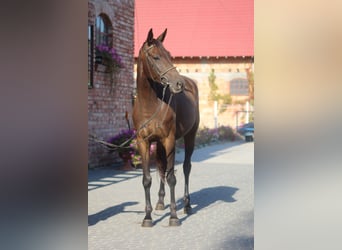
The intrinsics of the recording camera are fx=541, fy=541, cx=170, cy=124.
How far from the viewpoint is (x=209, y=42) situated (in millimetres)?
28219

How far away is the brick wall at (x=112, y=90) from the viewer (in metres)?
12.2

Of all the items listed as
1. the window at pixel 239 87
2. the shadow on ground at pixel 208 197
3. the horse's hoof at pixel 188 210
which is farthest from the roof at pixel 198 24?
the horse's hoof at pixel 188 210

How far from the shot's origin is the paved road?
5.57 meters

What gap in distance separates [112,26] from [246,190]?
573cm

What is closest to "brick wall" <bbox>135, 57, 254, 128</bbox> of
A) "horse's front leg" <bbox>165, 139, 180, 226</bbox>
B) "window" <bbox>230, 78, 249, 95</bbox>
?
"window" <bbox>230, 78, 249, 95</bbox>

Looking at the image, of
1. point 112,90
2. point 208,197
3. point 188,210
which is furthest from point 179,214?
point 112,90

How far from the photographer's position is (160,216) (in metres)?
7.07

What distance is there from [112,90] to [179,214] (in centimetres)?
639

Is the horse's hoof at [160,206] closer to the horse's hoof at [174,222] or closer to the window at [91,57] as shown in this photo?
the horse's hoof at [174,222]

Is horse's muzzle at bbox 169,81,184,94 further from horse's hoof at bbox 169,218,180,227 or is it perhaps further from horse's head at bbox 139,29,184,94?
horse's hoof at bbox 169,218,180,227

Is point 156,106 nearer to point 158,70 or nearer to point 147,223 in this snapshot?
point 158,70

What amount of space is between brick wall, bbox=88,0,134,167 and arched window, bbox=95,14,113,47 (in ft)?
0.33

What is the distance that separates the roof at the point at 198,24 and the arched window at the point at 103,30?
48.1 feet
